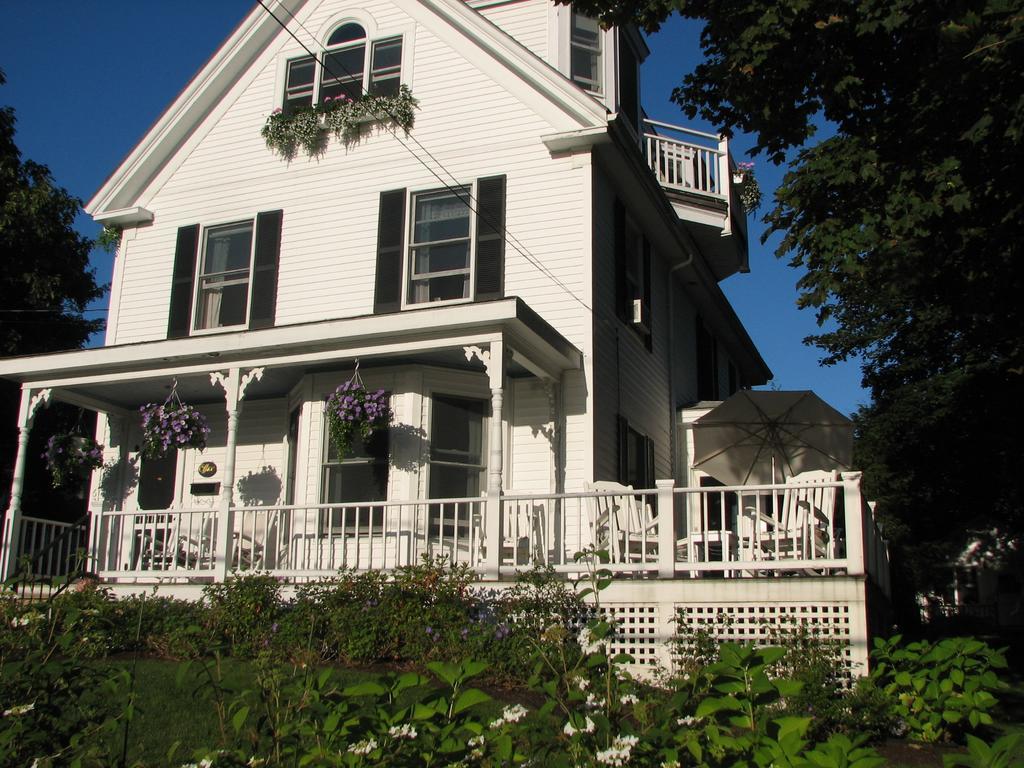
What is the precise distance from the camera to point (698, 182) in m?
16.6

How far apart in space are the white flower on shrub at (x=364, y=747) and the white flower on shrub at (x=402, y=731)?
64 millimetres

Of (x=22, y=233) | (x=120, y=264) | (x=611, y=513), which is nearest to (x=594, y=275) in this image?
(x=611, y=513)

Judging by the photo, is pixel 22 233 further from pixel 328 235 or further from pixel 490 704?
pixel 490 704

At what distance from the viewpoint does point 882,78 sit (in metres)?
9.97

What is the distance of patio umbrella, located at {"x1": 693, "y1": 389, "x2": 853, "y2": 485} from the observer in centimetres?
1341

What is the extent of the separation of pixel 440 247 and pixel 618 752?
425 inches

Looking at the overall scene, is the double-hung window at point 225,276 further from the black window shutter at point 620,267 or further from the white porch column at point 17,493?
the black window shutter at point 620,267

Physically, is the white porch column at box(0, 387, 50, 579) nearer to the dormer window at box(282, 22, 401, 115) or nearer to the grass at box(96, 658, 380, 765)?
the grass at box(96, 658, 380, 765)

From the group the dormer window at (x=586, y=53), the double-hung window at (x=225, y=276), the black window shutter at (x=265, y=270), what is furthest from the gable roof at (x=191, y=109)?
the dormer window at (x=586, y=53)

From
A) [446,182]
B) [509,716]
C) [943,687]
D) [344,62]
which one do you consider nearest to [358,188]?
[446,182]

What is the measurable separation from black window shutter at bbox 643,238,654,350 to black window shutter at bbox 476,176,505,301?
2.75 m

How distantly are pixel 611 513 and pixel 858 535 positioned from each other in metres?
2.31

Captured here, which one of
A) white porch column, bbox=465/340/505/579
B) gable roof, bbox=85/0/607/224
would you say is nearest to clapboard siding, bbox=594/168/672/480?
white porch column, bbox=465/340/505/579

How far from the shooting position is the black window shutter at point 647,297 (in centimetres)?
1496
